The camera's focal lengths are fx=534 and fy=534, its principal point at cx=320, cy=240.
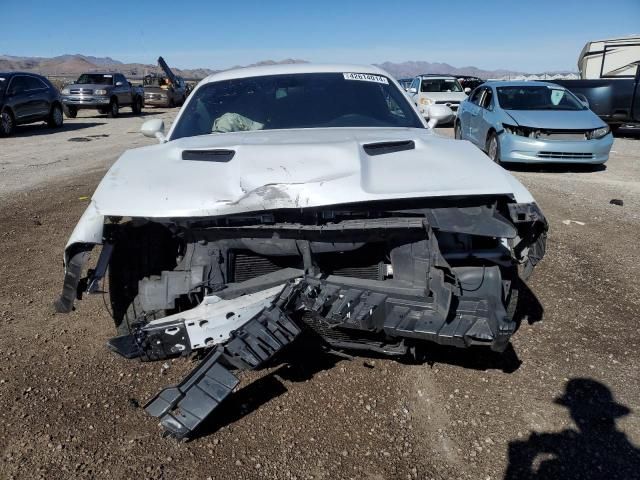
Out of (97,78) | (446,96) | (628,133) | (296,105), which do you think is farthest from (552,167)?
(97,78)

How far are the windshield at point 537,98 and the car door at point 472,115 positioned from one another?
623 millimetres

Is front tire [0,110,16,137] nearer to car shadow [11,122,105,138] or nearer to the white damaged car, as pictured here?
car shadow [11,122,105,138]

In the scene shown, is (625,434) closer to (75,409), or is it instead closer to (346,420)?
(346,420)

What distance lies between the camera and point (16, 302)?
13.6ft

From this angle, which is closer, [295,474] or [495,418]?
[295,474]

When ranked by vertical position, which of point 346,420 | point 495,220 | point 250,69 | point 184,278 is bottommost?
point 346,420

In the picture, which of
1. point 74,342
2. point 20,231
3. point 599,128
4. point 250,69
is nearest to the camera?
point 74,342

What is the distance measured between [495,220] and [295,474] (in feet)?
4.92

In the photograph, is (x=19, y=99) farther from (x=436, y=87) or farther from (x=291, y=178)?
(x=291, y=178)

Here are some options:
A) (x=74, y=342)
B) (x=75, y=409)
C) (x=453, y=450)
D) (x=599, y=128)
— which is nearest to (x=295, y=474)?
(x=453, y=450)

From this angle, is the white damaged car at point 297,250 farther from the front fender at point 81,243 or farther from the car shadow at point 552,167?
the car shadow at point 552,167

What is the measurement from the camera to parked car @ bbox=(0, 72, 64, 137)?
14219 millimetres

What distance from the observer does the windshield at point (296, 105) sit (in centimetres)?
386

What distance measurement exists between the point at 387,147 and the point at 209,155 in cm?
100
